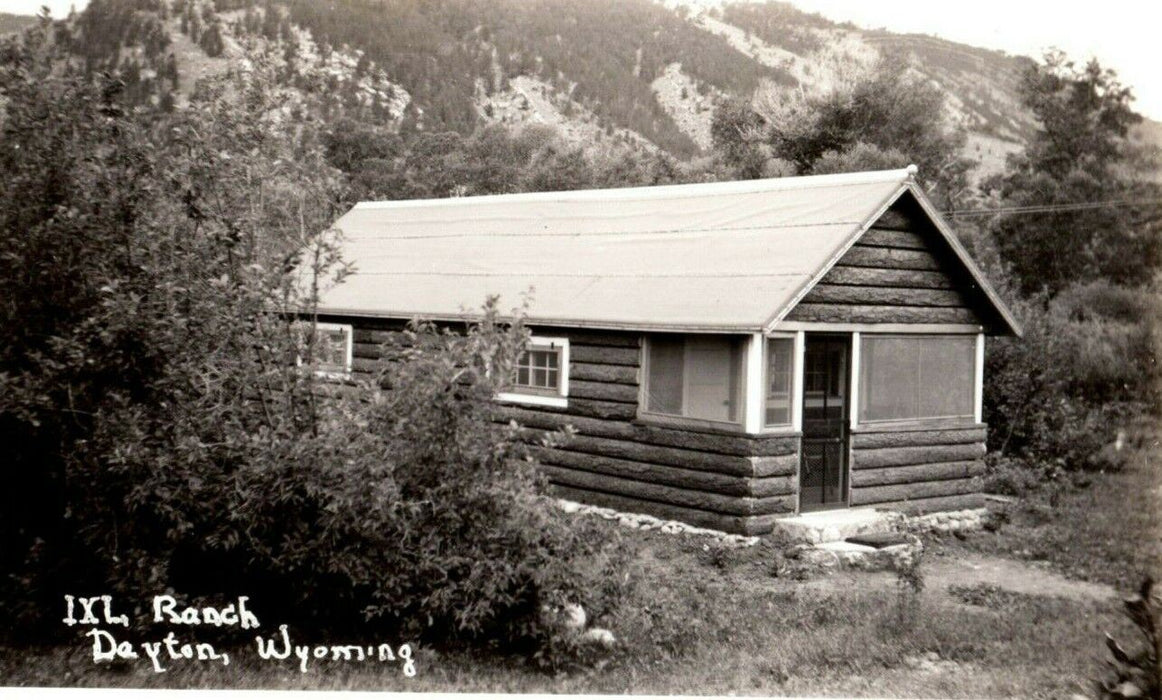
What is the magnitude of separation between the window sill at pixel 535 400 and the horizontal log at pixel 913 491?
4012 mm

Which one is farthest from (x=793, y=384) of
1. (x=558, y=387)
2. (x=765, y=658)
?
(x=765, y=658)

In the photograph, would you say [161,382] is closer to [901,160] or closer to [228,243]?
[228,243]

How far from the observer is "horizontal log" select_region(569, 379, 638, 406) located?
13.7m

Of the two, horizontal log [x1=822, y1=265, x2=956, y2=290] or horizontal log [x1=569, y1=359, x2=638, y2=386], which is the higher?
horizontal log [x1=822, y1=265, x2=956, y2=290]

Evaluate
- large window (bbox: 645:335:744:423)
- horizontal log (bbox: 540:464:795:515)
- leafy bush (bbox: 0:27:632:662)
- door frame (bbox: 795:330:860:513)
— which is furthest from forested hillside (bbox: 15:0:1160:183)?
horizontal log (bbox: 540:464:795:515)

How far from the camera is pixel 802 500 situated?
1366 centimetres

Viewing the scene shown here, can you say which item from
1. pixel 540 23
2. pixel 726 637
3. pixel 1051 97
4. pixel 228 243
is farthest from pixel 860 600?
pixel 1051 97

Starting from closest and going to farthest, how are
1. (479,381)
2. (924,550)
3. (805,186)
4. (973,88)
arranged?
(479,381) → (924,550) → (805,186) → (973,88)

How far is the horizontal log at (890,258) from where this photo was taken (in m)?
13.7

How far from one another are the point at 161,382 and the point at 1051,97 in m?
30.2

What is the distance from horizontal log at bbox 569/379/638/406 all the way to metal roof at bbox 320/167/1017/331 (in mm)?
845

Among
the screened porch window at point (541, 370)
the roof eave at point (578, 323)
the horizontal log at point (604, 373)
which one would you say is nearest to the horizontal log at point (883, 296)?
the roof eave at point (578, 323)

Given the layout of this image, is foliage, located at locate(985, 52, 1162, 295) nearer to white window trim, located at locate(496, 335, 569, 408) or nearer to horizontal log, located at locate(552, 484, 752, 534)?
white window trim, located at locate(496, 335, 569, 408)

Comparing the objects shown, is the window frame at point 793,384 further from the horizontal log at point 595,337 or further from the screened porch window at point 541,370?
the screened porch window at point 541,370
